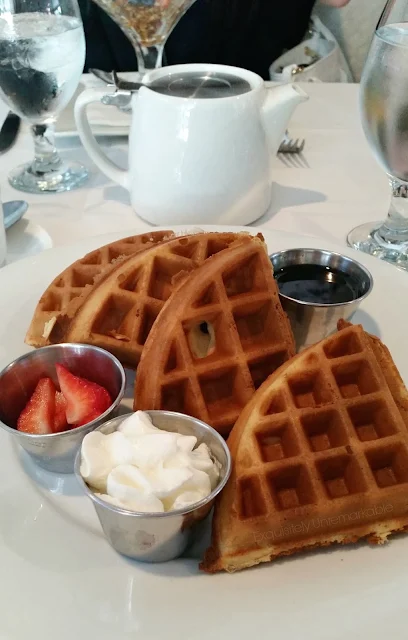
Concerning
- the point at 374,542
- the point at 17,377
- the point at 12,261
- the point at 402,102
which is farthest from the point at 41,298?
the point at 402,102

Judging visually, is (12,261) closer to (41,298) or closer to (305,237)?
(41,298)

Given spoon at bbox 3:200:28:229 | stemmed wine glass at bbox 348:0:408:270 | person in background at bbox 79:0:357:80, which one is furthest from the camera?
person in background at bbox 79:0:357:80

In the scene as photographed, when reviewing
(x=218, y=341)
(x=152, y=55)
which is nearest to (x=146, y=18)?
(x=152, y=55)

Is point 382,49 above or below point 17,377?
above

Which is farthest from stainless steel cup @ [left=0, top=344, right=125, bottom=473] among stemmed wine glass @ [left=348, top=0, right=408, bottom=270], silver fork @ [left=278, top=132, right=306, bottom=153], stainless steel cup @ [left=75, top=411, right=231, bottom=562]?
silver fork @ [left=278, top=132, right=306, bottom=153]

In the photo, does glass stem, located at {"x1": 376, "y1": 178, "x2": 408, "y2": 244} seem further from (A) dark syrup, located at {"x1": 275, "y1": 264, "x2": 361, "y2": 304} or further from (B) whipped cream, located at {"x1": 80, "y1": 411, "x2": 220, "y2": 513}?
(B) whipped cream, located at {"x1": 80, "y1": 411, "x2": 220, "y2": 513}

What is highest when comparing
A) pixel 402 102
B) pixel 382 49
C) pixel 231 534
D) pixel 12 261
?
pixel 382 49
